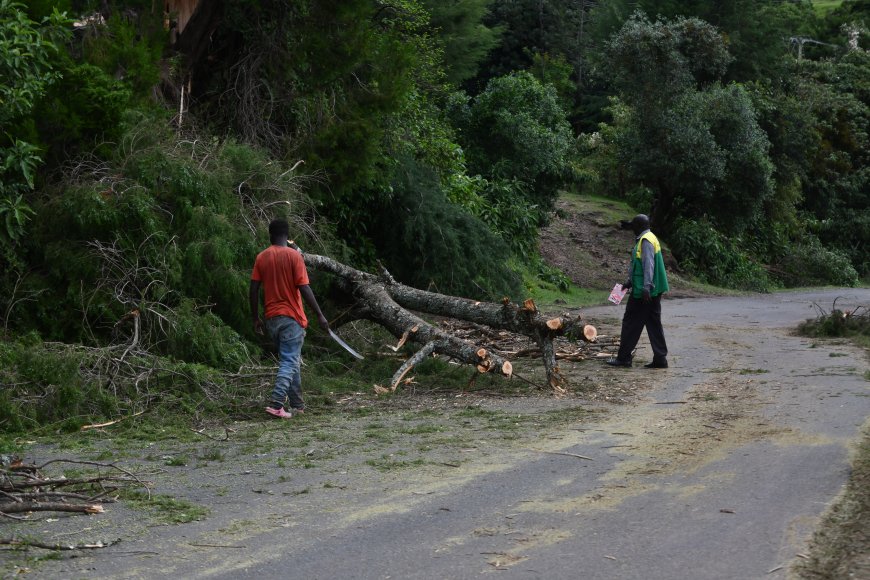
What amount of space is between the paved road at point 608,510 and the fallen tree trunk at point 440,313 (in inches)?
68.5

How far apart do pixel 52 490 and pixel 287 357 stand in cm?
338

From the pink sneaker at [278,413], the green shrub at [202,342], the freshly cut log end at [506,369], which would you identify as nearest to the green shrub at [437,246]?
the freshly cut log end at [506,369]

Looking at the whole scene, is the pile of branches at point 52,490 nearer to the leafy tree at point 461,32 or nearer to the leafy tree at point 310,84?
the leafy tree at point 310,84

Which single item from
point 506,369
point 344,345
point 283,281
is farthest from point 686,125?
point 283,281

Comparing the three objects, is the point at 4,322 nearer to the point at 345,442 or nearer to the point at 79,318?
the point at 79,318

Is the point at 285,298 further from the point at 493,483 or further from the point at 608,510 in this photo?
the point at 608,510

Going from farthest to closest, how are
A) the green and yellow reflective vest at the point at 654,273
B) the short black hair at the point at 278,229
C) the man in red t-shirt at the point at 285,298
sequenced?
the green and yellow reflective vest at the point at 654,273
the short black hair at the point at 278,229
the man in red t-shirt at the point at 285,298

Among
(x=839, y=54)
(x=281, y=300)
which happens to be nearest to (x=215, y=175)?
(x=281, y=300)

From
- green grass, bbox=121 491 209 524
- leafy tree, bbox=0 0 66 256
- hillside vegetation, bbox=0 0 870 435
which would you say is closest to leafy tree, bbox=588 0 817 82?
hillside vegetation, bbox=0 0 870 435

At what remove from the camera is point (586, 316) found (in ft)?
62.3

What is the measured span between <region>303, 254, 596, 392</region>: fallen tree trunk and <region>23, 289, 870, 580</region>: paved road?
5.70ft

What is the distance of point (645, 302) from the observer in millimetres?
12672

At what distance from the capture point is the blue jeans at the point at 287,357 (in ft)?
32.1

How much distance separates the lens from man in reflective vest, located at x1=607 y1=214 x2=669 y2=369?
41.6ft
